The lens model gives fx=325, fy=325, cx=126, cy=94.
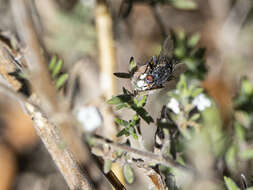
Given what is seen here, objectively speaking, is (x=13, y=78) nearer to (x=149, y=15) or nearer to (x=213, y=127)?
(x=213, y=127)

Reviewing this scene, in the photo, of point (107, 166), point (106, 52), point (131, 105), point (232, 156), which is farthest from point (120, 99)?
point (106, 52)

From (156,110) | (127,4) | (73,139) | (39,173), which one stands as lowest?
(39,173)

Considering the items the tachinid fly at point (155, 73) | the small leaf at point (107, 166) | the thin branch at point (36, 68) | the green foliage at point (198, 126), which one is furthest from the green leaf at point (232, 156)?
the thin branch at point (36, 68)

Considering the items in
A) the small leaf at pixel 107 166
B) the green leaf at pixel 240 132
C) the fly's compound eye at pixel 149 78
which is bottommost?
the green leaf at pixel 240 132

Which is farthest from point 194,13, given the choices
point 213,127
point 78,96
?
point 213,127

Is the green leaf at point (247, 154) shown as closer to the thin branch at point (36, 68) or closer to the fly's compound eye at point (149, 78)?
the fly's compound eye at point (149, 78)

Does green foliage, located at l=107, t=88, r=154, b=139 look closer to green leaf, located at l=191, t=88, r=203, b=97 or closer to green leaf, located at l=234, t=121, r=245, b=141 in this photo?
green leaf, located at l=191, t=88, r=203, b=97

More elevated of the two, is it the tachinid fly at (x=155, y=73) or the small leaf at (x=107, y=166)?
the tachinid fly at (x=155, y=73)
